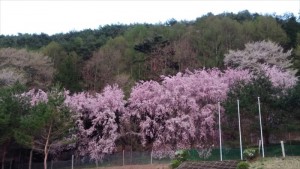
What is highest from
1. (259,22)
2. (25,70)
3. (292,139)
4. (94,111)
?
(259,22)

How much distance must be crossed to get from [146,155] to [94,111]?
26.3 ft

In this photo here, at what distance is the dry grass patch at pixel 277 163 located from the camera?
25516 mm

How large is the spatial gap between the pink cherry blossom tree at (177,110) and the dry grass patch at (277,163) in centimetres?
1058

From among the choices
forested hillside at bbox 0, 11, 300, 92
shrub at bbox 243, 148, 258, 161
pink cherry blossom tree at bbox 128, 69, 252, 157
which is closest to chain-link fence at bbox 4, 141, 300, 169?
pink cherry blossom tree at bbox 128, 69, 252, 157

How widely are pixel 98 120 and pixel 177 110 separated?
783cm

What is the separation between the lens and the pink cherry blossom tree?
126 ft

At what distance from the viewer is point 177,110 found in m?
39.9

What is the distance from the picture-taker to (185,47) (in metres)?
57.5

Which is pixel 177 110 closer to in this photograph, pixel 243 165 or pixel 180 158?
pixel 180 158

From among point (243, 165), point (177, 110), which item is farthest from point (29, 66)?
point (243, 165)

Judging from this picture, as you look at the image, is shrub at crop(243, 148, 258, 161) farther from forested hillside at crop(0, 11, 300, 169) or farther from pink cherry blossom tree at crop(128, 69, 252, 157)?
pink cherry blossom tree at crop(128, 69, 252, 157)

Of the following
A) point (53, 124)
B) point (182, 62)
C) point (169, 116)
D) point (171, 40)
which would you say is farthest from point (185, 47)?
point (53, 124)

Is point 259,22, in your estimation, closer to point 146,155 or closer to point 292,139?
point 292,139

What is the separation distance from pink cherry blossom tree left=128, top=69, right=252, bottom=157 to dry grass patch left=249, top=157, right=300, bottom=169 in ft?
34.7
